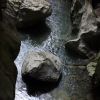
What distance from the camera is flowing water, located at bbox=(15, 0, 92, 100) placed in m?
6.54

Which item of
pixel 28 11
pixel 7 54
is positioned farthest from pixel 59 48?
pixel 7 54

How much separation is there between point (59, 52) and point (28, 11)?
4.25 feet

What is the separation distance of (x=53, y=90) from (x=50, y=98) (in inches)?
9.9

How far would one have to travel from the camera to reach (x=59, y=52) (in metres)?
7.67

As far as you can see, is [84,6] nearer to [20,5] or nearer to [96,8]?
[96,8]

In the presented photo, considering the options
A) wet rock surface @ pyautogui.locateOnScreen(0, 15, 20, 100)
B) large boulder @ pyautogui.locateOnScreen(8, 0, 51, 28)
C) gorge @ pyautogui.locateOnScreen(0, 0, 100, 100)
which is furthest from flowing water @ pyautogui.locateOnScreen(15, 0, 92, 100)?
wet rock surface @ pyautogui.locateOnScreen(0, 15, 20, 100)

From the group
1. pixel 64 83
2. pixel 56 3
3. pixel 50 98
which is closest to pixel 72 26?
pixel 56 3

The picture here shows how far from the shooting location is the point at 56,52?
25.1 feet

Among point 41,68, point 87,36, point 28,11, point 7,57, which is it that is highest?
point 7,57

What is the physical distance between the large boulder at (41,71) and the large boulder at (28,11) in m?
1.50

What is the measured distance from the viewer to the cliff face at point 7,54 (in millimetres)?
3562

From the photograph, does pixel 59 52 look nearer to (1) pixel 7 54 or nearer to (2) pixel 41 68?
(2) pixel 41 68

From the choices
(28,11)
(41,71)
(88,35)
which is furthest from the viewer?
(28,11)

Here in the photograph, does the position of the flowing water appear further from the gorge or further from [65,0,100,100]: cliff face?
[65,0,100,100]: cliff face
